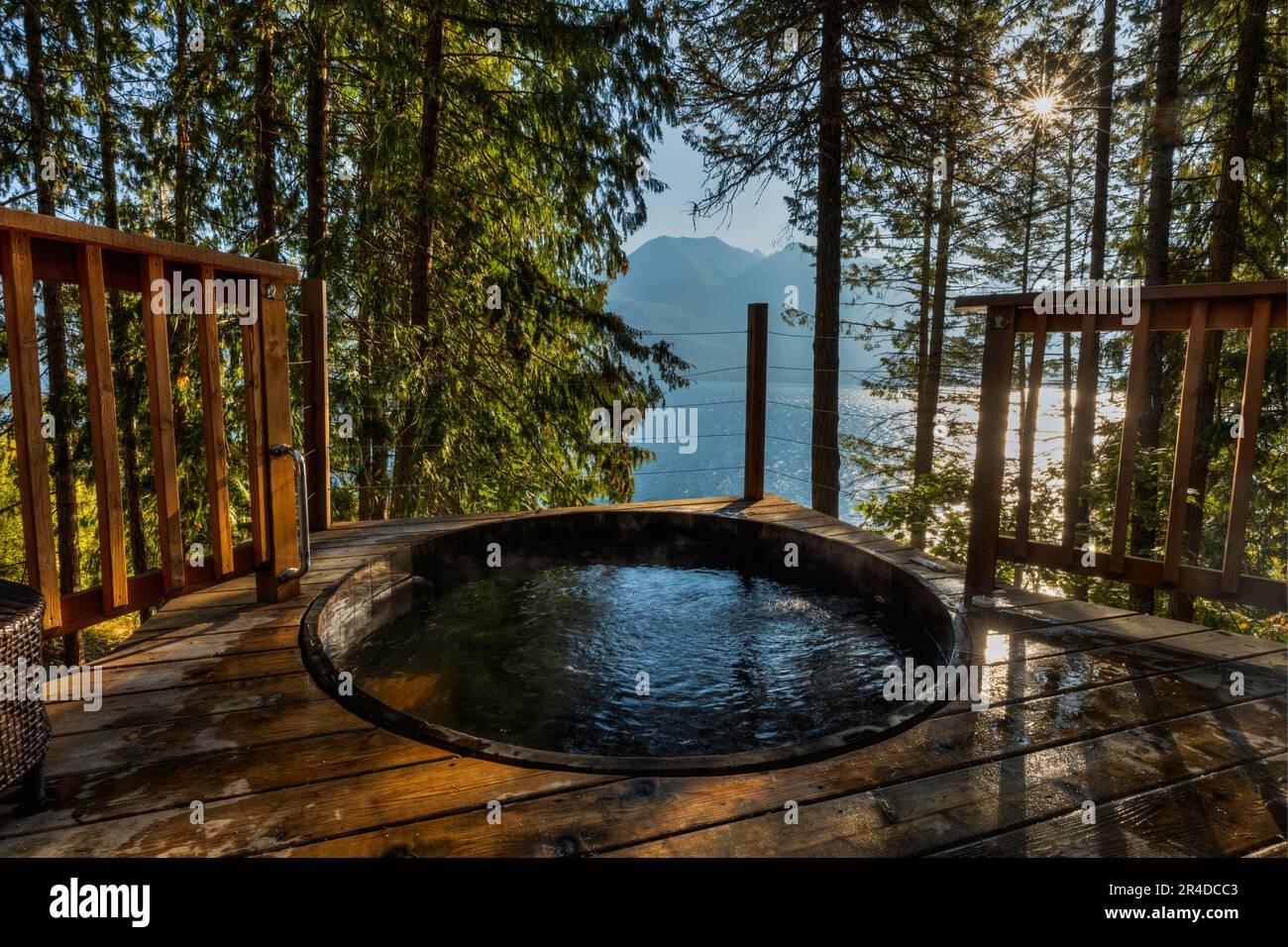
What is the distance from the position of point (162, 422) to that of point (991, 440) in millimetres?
3093

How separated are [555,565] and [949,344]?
37.2 feet

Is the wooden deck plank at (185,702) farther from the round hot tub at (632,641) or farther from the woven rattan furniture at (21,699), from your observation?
the woven rattan furniture at (21,699)

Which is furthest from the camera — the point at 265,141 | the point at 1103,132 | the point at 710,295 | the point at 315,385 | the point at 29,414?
the point at 710,295

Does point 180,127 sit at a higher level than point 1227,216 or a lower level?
higher

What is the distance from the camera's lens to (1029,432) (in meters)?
2.65

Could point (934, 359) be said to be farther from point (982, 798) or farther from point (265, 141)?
point (982, 798)

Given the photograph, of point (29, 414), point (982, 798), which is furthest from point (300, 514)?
point (982, 798)

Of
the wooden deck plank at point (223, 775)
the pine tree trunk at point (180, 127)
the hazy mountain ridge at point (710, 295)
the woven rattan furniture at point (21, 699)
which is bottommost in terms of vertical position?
the wooden deck plank at point (223, 775)

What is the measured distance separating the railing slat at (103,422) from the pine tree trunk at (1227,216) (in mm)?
7800

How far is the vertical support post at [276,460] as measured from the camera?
8.43 feet

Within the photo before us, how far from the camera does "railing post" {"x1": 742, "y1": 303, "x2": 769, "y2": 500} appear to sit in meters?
4.43

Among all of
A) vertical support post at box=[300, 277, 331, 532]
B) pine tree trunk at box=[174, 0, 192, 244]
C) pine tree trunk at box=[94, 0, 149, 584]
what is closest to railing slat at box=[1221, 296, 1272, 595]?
vertical support post at box=[300, 277, 331, 532]

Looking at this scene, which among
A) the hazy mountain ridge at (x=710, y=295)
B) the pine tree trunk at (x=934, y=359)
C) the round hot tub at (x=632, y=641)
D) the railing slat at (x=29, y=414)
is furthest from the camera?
the hazy mountain ridge at (x=710, y=295)

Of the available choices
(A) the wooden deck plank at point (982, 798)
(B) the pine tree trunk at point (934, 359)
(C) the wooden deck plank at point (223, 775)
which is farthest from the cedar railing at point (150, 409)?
(B) the pine tree trunk at point (934, 359)
